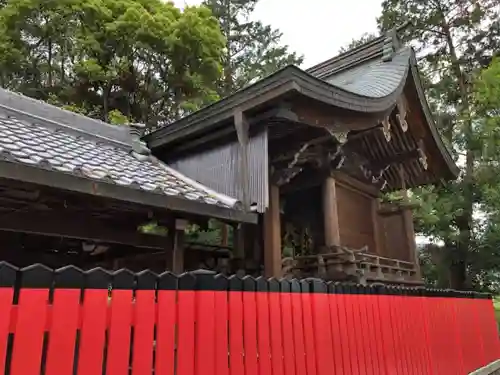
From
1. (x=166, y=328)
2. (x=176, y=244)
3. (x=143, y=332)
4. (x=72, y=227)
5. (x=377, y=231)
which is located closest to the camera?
(x=143, y=332)

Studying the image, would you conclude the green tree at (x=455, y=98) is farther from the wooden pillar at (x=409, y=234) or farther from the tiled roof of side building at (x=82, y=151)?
the tiled roof of side building at (x=82, y=151)

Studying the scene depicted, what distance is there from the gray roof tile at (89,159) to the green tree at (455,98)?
10334 millimetres

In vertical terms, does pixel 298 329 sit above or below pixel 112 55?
below

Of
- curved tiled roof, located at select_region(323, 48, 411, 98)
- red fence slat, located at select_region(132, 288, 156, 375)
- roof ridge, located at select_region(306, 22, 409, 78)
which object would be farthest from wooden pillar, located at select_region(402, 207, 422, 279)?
red fence slat, located at select_region(132, 288, 156, 375)

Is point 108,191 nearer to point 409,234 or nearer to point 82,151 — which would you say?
point 82,151

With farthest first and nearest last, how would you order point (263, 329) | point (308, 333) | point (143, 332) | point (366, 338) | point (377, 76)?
point (377, 76), point (366, 338), point (308, 333), point (263, 329), point (143, 332)

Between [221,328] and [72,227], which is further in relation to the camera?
[72,227]

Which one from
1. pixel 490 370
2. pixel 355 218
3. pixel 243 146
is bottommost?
pixel 490 370

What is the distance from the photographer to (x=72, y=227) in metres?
4.80

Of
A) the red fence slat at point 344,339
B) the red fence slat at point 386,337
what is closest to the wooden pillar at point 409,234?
the red fence slat at point 386,337

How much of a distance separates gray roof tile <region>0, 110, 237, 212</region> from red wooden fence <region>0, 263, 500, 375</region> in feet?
4.94

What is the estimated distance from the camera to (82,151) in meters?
5.35

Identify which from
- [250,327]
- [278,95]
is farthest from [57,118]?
[250,327]

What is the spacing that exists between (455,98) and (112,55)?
1413cm
